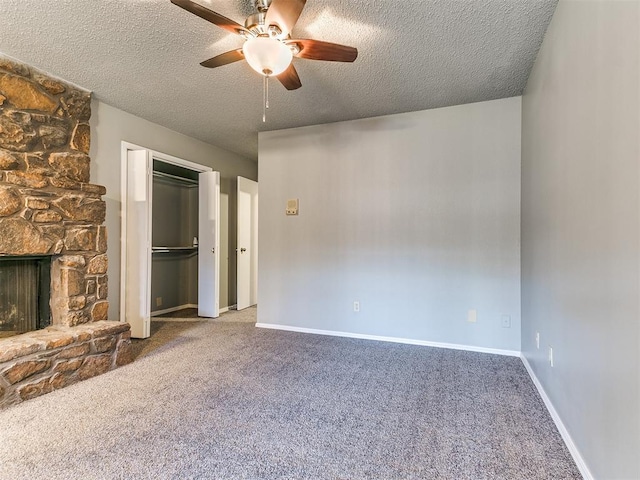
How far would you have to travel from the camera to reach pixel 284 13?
1694 mm

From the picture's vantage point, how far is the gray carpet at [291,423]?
157 centimetres

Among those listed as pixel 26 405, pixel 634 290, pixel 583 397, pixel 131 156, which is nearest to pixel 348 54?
pixel 634 290

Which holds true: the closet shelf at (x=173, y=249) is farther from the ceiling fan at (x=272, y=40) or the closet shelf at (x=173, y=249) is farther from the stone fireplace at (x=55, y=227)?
the ceiling fan at (x=272, y=40)

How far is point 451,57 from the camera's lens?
96.6 inches

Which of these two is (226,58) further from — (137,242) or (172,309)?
(172,309)

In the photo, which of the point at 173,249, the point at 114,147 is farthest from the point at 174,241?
the point at 114,147

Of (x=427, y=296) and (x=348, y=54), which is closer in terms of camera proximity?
(x=348, y=54)

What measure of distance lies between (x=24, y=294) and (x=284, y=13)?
2936 mm

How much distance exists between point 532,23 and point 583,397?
7.06 feet

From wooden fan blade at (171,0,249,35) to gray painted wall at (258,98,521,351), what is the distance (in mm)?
2096

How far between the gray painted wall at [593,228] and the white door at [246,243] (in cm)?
384

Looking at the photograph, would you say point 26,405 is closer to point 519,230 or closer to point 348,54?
point 348,54

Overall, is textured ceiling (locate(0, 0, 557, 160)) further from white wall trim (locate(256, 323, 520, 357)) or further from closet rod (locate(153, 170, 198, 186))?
white wall trim (locate(256, 323, 520, 357))

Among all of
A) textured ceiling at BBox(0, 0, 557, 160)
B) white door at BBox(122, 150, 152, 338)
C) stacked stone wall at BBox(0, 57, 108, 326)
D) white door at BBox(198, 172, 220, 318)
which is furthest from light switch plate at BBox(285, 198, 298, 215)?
stacked stone wall at BBox(0, 57, 108, 326)
